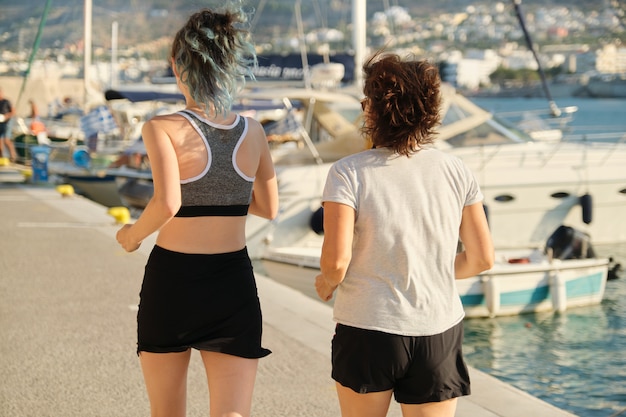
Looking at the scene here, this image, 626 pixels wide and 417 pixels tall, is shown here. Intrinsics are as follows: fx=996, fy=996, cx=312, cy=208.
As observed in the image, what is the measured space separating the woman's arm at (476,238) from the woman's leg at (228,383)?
84cm

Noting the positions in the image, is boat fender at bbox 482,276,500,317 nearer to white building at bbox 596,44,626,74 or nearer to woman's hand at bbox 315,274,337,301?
woman's hand at bbox 315,274,337,301

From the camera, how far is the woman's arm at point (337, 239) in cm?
308

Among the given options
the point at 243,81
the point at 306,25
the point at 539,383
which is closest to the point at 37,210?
the point at 539,383

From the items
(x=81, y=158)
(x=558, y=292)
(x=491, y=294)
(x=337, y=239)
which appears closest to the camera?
(x=337, y=239)

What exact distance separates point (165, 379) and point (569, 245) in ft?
35.5

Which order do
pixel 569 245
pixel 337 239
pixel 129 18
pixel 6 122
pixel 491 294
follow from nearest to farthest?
pixel 337 239
pixel 491 294
pixel 569 245
pixel 6 122
pixel 129 18

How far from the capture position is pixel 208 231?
3.37 metres

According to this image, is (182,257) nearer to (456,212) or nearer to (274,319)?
(456,212)

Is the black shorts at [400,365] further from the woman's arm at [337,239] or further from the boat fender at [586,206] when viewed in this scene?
the boat fender at [586,206]

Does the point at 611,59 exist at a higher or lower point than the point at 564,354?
higher

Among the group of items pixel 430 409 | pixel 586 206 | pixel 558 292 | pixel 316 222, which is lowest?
pixel 558 292

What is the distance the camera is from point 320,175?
14680mm

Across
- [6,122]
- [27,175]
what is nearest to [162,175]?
[27,175]

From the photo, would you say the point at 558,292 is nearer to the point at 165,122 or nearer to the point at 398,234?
the point at 398,234
